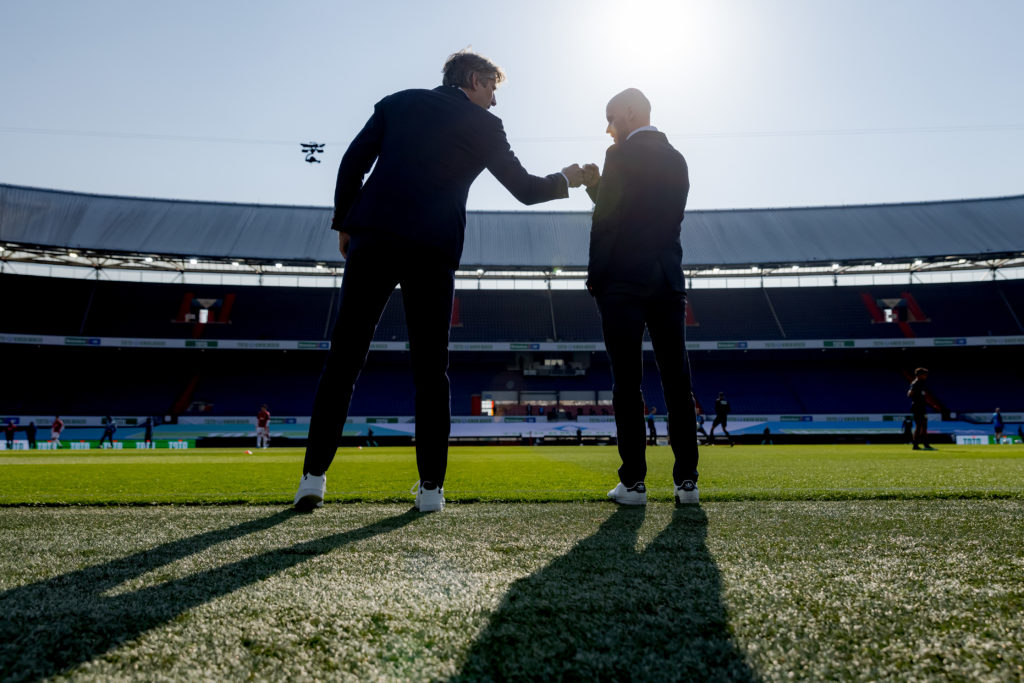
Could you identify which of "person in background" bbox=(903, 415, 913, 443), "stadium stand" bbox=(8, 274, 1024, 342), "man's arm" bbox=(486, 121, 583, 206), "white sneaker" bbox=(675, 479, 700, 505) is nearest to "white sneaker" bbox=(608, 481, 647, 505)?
"white sneaker" bbox=(675, 479, 700, 505)

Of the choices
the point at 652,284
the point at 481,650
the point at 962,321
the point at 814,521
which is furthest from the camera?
the point at 962,321

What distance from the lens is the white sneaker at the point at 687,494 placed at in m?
2.69

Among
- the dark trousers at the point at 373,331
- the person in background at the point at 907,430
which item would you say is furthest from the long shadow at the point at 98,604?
the person in background at the point at 907,430

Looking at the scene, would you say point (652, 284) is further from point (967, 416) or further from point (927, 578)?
point (967, 416)

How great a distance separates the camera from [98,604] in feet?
3.43

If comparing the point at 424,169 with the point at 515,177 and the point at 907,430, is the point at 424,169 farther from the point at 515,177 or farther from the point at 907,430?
the point at 907,430

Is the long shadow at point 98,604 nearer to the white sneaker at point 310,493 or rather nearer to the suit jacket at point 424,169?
the white sneaker at point 310,493

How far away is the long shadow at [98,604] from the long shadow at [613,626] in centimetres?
51

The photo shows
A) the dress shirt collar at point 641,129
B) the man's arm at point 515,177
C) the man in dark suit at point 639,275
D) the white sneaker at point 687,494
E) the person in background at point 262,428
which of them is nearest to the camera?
the white sneaker at point 687,494

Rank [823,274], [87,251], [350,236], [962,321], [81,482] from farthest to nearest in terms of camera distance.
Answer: [823,274] < [962,321] < [87,251] < [81,482] < [350,236]

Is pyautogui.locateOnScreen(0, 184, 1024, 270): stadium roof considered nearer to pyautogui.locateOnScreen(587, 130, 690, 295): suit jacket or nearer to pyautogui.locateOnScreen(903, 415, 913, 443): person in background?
pyautogui.locateOnScreen(903, 415, 913, 443): person in background

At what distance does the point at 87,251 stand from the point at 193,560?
32.1 m

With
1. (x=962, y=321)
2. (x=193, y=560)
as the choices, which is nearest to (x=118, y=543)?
(x=193, y=560)

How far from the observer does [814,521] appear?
2000mm
